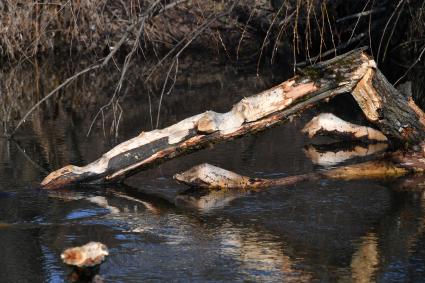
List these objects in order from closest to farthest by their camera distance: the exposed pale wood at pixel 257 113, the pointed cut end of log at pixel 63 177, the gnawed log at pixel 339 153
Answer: the exposed pale wood at pixel 257 113 → the pointed cut end of log at pixel 63 177 → the gnawed log at pixel 339 153

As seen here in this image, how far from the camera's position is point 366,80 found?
6.93 m

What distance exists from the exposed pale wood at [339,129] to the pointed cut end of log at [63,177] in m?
2.79

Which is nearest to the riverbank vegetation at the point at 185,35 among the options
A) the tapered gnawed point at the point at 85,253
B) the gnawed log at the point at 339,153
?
the gnawed log at the point at 339,153

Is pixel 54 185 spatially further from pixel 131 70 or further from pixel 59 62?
pixel 59 62

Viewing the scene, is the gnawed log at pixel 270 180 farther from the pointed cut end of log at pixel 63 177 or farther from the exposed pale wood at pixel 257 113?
the pointed cut end of log at pixel 63 177

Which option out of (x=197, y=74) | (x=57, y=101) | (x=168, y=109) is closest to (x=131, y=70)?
(x=197, y=74)

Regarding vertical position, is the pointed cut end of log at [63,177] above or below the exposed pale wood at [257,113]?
below

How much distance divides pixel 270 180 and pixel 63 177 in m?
1.69

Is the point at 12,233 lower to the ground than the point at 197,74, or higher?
lower

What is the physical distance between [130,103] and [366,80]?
636 centimetres

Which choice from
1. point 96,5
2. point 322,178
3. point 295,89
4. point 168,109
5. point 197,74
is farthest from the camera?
point 197,74

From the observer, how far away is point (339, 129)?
891 centimetres

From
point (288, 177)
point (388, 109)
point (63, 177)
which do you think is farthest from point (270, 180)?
point (63, 177)

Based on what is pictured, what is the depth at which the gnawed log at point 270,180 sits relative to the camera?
705 cm
